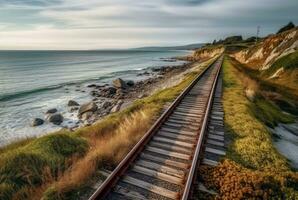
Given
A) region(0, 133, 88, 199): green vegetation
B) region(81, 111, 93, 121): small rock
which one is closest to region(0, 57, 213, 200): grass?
region(0, 133, 88, 199): green vegetation

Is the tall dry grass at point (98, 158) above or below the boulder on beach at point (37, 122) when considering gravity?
above

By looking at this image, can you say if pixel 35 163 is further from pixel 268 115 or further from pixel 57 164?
pixel 268 115

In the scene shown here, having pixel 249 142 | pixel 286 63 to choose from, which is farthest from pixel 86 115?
pixel 286 63

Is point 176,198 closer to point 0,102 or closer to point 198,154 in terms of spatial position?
point 198,154

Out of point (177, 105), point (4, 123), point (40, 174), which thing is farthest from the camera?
point (4, 123)

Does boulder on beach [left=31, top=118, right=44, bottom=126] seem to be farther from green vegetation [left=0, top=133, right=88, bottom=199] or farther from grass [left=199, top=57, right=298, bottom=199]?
grass [left=199, top=57, right=298, bottom=199]

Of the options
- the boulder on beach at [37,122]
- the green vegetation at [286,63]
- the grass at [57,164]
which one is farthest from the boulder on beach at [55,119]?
the green vegetation at [286,63]

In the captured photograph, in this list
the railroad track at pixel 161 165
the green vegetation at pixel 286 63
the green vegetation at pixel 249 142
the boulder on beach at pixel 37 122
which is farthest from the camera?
the green vegetation at pixel 286 63

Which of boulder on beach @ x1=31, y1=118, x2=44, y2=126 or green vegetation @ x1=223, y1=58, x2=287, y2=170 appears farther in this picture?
boulder on beach @ x1=31, y1=118, x2=44, y2=126

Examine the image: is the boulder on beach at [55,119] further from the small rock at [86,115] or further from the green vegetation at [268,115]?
the green vegetation at [268,115]

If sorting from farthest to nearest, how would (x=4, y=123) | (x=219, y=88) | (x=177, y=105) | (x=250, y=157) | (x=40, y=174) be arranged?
(x=4, y=123), (x=219, y=88), (x=177, y=105), (x=250, y=157), (x=40, y=174)

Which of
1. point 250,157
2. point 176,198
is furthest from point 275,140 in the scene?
point 176,198

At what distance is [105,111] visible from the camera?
23359mm

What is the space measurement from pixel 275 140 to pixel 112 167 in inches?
263
